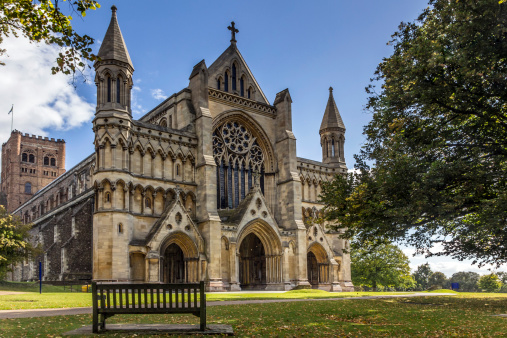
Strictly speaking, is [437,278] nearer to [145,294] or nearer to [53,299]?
[53,299]

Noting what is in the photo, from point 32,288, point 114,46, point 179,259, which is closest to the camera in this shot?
point 114,46

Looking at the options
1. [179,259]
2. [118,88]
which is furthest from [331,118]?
[118,88]

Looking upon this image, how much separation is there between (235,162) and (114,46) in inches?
537

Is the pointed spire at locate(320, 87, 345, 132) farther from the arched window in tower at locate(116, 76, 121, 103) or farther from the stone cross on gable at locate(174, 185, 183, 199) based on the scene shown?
the arched window in tower at locate(116, 76, 121, 103)

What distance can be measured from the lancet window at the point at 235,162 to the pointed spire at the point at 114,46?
9778mm

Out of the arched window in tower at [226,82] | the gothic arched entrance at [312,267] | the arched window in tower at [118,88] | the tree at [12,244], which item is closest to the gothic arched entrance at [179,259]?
the arched window in tower at [118,88]

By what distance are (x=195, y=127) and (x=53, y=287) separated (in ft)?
51.7

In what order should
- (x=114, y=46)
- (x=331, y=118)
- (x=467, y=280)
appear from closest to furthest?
(x=114, y=46), (x=331, y=118), (x=467, y=280)

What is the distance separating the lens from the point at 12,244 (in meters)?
36.1

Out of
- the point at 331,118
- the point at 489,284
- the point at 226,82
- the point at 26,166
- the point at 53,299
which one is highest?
the point at 26,166

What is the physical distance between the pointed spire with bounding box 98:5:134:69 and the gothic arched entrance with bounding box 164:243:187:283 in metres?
14.2

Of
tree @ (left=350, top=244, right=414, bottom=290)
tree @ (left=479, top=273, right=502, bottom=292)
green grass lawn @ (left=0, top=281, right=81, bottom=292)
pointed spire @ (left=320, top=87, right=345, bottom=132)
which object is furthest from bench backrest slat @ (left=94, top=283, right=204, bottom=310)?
tree @ (left=479, top=273, right=502, bottom=292)

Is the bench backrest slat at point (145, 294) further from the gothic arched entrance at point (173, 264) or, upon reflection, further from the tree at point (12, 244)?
the tree at point (12, 244)

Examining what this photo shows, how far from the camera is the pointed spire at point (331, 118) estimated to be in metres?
49.7
